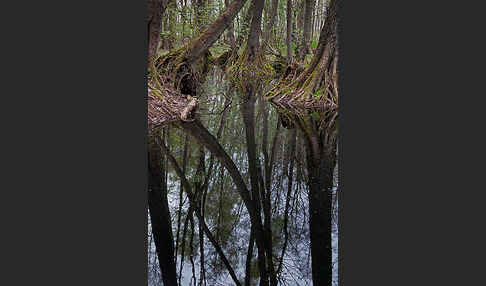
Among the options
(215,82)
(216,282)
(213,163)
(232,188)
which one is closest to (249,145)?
(213,163)

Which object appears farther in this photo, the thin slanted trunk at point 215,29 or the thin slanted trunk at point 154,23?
the thin slanted trunk at point 215,29

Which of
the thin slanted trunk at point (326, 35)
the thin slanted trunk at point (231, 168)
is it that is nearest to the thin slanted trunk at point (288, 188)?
the thin slanted trunk at point (231, 168)

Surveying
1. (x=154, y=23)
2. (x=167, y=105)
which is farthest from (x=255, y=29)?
(x=167, y=105)

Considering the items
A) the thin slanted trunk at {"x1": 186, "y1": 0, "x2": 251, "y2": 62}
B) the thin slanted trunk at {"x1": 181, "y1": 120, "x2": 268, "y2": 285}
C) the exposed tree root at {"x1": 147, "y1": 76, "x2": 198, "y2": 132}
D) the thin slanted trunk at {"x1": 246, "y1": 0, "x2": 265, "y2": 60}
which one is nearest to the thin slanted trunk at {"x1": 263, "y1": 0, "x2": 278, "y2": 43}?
the thin slanted trunk at {"x1": 246, "y1": 0, "x2": 265, "y2": 60}

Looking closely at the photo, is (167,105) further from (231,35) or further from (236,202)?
(236,202)

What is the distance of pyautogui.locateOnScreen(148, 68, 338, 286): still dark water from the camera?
263 centimetres

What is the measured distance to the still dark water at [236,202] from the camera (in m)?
2.63

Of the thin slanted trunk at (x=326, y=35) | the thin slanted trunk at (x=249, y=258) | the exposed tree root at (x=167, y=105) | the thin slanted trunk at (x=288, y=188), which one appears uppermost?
the thin slanted trunk at (x=326, y=35)

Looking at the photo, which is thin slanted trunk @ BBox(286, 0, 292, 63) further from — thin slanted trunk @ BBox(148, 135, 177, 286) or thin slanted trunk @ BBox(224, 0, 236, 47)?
thin slanted trunk @ BBox(148, 135, 177, 286)

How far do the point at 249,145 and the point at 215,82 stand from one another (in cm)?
94

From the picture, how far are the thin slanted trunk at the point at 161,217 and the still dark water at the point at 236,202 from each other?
0.04 m

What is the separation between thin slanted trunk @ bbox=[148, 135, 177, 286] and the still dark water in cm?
4

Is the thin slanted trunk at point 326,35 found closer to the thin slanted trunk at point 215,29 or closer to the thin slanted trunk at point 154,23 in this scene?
the thin slanted trunk at point 215,29

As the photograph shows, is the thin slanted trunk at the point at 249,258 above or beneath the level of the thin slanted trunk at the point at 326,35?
beneath
